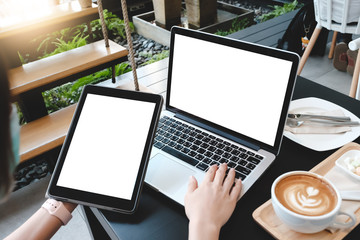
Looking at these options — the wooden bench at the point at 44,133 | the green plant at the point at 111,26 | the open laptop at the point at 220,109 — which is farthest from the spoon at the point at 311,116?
the green plant at the point at 111,26

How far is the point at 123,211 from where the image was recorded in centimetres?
69

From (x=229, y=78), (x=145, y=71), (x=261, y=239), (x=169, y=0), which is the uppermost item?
→ (x=229, y=78)

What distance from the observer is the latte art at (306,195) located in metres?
0.59

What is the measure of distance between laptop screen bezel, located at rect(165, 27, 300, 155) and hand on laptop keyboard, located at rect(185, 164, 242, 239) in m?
0.13

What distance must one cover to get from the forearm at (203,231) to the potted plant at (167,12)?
A: 320 cm

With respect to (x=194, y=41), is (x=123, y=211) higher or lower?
lower

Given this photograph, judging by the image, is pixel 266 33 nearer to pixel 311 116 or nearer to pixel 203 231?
pixel 311 116

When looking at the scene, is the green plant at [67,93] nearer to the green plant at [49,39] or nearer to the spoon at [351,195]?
the green plant at [49,39]

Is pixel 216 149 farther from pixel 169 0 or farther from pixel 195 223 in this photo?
pixel 169 0

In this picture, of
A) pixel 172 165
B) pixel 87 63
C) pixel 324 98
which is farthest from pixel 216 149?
pixel 87 63

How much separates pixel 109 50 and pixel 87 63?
0.18m

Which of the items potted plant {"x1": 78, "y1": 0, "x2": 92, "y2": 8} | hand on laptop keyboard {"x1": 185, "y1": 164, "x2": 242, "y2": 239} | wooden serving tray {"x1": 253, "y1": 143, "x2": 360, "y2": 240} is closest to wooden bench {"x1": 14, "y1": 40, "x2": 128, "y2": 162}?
potted plant {"x1": 78, "y1": 0, "x2": 92, "y2": 8}

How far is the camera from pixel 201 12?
Answer: 353 cm

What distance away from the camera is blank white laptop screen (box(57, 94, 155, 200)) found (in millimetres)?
724
